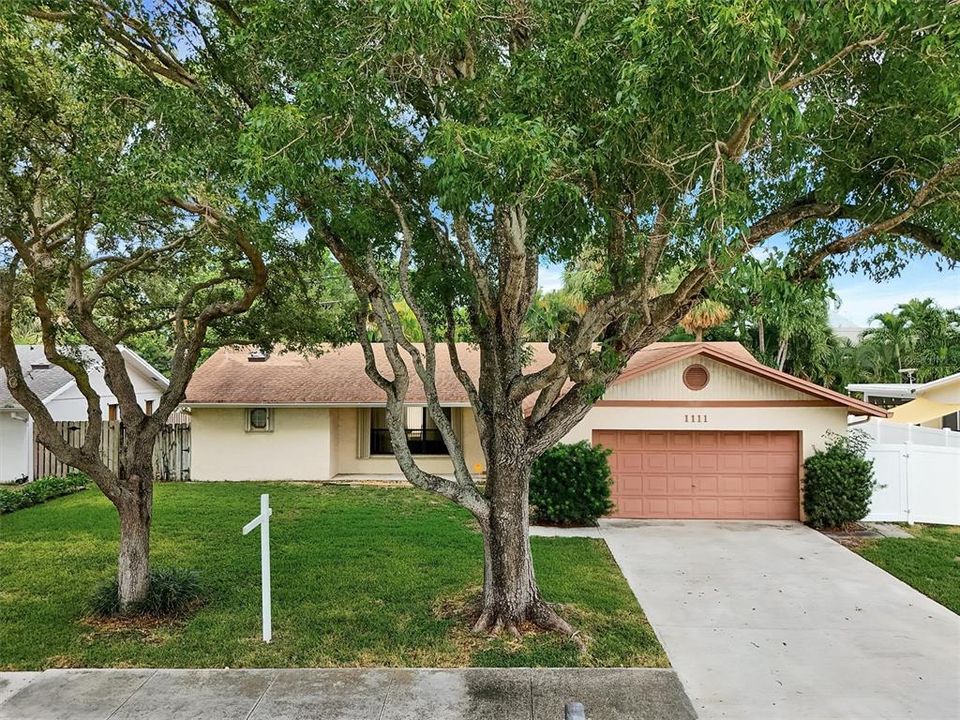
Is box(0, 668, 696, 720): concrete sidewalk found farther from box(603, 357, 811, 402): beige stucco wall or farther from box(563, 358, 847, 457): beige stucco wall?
box(603, 357, 811, 402): beige stucco wall

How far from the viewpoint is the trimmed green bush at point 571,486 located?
39.3 ft

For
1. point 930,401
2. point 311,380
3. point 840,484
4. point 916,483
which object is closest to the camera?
point 840,484

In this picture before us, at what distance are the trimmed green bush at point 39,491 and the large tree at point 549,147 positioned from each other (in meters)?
10.7

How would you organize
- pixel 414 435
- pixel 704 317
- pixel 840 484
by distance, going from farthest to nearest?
pixel 704 317, pixel 414 435, pixel 840 484

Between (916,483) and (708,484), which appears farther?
(708,484)

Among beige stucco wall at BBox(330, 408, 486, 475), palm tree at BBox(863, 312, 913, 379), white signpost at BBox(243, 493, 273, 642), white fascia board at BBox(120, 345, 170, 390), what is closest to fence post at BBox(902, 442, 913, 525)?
beige stucco wall at BBox(330, 408, 486, 475)

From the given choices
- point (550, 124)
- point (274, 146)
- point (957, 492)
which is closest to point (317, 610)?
point (274, 146)

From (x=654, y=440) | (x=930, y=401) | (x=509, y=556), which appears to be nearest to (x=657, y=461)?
(x=654, y=440)

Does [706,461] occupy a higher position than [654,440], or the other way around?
[654,440]

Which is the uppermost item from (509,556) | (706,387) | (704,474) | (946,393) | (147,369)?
(147,369)

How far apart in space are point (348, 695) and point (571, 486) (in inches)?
284

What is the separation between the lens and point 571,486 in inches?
474

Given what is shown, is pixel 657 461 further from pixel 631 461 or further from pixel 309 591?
pixel 309 591

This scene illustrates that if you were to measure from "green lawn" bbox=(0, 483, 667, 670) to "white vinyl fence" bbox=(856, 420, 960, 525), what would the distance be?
20.6ft
